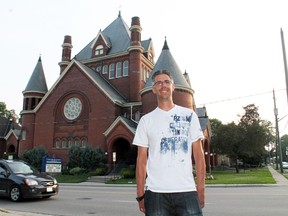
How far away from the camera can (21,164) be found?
14281 mm

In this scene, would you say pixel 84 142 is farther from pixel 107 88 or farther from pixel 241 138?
pixel 241 138

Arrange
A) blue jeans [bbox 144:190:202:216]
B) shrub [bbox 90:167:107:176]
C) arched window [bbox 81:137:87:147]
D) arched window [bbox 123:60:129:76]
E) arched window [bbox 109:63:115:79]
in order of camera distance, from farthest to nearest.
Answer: arched window [bbox 109:63:115:79], arched window [bbox 123:60:129:76], arched window [bbox 81:137:87:147], shrub [bbox 90:167:107:176], blue jeans [bbox 144:190:202:216]

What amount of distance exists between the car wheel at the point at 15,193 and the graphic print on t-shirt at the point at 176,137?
11.0 meters

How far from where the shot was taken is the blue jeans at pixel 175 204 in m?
3.23

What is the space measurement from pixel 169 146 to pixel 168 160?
0.15 m

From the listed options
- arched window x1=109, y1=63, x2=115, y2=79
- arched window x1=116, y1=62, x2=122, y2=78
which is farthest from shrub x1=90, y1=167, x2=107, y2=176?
arched window x1=109, y1=63, x2=115, y2=79

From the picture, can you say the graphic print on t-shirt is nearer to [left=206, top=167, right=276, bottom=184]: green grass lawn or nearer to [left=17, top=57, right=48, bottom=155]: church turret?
[left=206, top=167, right=276, bottom=184]: green grass lawn

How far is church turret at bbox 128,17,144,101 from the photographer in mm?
41188

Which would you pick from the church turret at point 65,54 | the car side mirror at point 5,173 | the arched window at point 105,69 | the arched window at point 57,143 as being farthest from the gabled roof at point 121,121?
the car side mirror at point 5,173

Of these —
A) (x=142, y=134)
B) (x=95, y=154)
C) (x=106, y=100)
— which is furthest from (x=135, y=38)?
(x=142, y=134)

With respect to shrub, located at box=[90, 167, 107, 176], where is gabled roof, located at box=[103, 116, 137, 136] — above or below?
above

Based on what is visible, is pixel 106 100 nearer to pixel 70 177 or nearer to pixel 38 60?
pixel 70 177

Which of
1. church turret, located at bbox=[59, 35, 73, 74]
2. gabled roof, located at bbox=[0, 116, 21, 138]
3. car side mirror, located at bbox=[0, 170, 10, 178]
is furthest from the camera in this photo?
gabled roof, located at bbox=[0, 116, 21, 138]

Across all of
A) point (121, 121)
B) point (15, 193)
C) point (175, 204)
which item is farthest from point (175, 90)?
point (175, 204)
